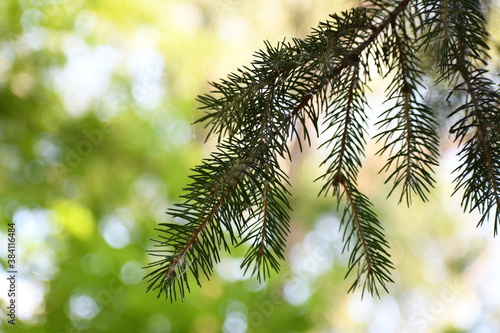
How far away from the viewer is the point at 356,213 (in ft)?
1.34

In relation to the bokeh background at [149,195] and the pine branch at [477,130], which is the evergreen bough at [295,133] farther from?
the bokeh background at [149,195]

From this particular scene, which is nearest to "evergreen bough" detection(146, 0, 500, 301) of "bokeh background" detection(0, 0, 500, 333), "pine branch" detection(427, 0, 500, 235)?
"pine branch" detection(427, 0, 500, 235)

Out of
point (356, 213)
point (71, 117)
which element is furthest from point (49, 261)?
point (356, 213)

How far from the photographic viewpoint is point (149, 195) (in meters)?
2.12

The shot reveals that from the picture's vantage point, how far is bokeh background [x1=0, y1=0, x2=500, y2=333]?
154 cm

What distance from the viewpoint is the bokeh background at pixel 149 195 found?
1.54m

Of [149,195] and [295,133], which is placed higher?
[149,195]

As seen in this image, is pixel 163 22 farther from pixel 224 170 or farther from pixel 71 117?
pixel 224 170

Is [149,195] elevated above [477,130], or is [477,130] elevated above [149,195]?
[149,195]

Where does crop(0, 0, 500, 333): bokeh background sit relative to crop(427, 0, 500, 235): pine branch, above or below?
above

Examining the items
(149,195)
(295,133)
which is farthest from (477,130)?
(149,195)

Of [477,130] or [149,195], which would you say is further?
[149,195]

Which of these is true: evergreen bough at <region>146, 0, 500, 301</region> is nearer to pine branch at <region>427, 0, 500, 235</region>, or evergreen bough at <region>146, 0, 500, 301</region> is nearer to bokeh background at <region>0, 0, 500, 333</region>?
pine branch at <region>427, 0, 500, 235</region>

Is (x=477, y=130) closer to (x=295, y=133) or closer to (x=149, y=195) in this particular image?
(x=295, y=133)
